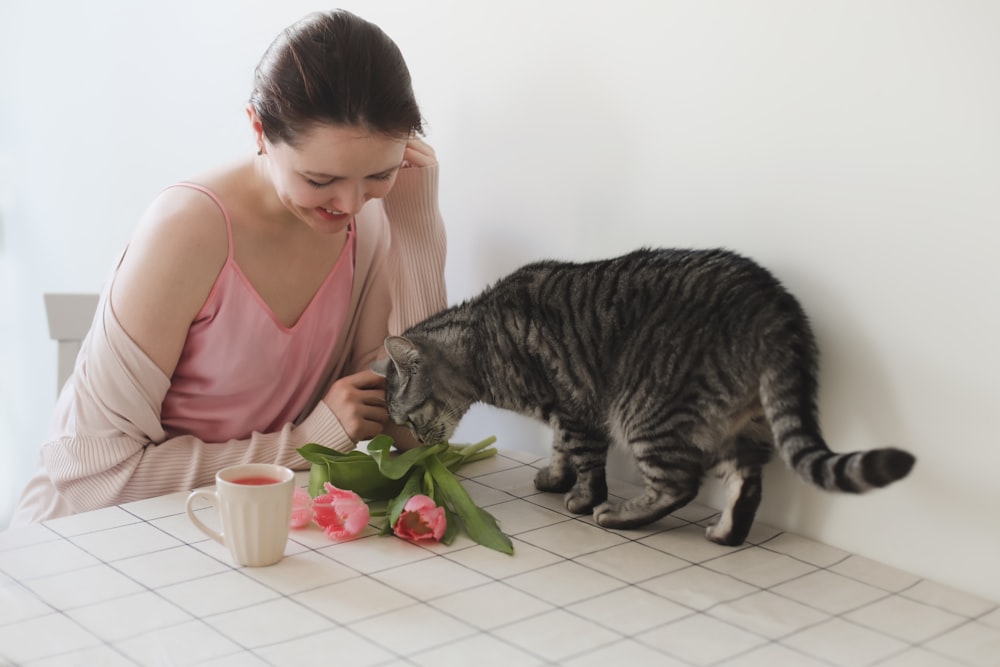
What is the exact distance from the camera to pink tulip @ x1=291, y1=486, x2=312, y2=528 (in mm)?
1229

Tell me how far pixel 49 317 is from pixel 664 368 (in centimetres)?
133

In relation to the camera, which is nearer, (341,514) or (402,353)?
(341,514)

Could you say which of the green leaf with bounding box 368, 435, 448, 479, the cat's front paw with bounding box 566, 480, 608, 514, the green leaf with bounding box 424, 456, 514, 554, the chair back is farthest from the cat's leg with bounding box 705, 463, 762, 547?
the chair back

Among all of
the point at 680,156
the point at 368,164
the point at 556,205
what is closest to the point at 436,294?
the point at 556,205

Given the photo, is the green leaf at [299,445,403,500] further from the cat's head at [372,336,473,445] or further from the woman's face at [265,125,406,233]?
the woman's face at [265,125,406,233]

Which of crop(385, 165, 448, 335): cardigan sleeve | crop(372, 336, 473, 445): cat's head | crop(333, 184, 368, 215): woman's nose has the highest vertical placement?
crop(333, 184, 368, 215): woman's nose

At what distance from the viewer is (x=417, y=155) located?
159 cm

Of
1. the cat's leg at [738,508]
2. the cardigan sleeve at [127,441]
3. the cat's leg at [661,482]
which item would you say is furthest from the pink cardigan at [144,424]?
the cat's leg at [738,508]

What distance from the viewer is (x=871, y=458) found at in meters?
0.99

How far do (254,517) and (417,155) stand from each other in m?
0.73

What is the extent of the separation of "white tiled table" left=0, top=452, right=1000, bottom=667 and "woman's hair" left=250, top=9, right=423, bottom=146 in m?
0.54

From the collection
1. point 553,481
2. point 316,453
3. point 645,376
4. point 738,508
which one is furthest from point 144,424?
point 738,508

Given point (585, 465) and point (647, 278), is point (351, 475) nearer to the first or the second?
point (585, 465)

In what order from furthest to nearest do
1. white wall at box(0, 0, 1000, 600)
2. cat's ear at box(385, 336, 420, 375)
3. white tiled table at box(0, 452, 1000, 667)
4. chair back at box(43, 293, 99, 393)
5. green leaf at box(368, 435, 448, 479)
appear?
chair back at box(43, 293, 99, 393), cat's ear at box(385, 336, 420, 375), green leaf at box(368, 435, 448, 479), white wall at box(0, 0, 1000, 600), white tiled table at box(0, 452, 1000, 667)
